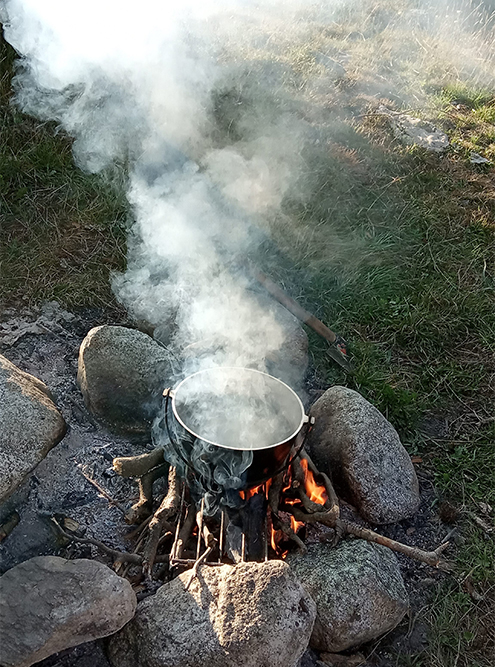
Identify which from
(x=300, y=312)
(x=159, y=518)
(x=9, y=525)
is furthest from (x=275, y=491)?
(x=300, y=312)

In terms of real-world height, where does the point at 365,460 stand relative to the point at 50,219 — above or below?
above

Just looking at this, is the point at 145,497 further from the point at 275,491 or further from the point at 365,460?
the point at 365,460

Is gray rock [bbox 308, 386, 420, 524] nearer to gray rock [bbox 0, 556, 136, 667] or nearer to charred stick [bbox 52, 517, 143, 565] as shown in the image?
charred stick [bbox 52, 517, 143, 565]

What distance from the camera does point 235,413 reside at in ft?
11.2

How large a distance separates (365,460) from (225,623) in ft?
4.29

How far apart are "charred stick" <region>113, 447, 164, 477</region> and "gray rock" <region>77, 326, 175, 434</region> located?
38 cm

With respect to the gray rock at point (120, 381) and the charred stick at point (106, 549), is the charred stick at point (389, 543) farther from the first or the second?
the gray rock at point (120, 381)

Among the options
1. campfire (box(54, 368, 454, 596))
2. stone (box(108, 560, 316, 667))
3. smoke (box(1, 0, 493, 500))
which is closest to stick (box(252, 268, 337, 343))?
smoke (box(1, 0, 493, 500))

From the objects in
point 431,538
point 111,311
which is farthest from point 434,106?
point 431,538

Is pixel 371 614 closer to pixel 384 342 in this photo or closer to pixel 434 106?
pixel 384 342

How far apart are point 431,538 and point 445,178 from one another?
4.03m

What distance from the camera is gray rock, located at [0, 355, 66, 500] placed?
294 cm

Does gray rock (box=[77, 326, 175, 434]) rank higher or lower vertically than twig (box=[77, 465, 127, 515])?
higher

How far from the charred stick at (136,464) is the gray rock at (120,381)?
377 mm
